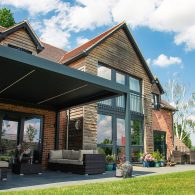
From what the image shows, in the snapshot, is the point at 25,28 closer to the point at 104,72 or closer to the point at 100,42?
the point at 100,42

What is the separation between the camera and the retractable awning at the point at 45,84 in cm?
701

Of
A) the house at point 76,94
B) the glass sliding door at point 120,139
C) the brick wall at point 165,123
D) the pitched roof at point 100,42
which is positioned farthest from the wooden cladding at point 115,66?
the brick wall at point 165,123

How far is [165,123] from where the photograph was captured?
20984 mm

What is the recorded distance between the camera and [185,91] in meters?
37.3

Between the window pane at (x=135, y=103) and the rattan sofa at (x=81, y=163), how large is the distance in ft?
20.4

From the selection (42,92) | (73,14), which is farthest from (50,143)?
(73,14)

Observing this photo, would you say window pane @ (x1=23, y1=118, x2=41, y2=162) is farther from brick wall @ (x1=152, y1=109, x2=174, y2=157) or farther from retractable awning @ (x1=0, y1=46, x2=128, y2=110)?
brick wall @ (x1=152, y1=109, x2=174, y2=157)

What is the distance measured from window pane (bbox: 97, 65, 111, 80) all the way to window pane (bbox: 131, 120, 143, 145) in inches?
133

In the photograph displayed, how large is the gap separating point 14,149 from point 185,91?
3050 cm

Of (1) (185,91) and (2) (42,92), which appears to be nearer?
(2) (42,92)

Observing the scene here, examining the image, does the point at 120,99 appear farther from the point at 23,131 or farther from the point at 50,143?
the point at 23,131

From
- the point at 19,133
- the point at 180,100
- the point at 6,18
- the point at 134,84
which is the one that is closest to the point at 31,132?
the point at 19,133

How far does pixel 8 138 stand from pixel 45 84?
3.64 metres

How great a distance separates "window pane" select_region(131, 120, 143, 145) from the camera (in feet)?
53.6
